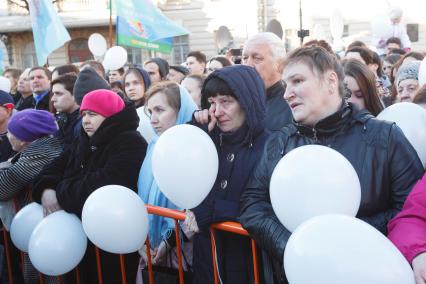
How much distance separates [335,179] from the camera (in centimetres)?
155

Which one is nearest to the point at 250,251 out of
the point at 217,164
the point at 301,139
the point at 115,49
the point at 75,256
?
the point at 217,164

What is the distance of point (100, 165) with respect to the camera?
2.94 m

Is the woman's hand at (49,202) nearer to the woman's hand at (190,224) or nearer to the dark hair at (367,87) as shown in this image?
the woman's hand at (190,224)

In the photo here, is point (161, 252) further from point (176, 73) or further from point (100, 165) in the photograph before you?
point (176, 73)

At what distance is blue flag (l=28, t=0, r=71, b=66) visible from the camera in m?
6.10

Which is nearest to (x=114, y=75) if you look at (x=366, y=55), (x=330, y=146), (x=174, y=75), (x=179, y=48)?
(x=174, y=75)

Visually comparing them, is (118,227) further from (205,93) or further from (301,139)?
(301,139)

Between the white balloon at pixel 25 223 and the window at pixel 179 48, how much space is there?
2297 cm

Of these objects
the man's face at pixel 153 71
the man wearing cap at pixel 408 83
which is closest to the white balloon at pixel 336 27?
the man's face at pixel 153 71

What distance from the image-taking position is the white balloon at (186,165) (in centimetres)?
207

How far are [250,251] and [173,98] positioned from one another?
119cm

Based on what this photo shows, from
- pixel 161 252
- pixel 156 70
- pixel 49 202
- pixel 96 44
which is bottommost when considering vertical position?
pixel 161 252

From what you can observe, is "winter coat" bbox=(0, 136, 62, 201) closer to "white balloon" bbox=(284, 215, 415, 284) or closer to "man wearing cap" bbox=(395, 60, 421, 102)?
"white balloon" bbox=(284, 215, 415, 284)

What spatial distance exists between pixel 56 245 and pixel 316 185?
171cm
